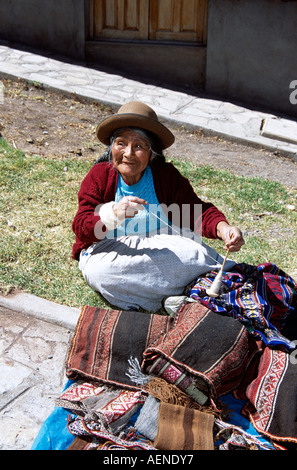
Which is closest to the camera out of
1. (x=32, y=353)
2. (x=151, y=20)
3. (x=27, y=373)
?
(x=27, y=373)

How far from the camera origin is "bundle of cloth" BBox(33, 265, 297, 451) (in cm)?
261

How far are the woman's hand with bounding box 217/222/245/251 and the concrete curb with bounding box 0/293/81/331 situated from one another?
110cm

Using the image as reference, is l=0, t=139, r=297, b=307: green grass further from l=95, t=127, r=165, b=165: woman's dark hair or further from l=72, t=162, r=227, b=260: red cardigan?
l=95, t=127, r=165, b=165: woman's dark hair

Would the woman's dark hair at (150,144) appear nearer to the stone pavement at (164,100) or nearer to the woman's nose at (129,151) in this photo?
the woman's nose at (129,151)

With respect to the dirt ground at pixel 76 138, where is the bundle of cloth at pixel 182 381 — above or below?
above

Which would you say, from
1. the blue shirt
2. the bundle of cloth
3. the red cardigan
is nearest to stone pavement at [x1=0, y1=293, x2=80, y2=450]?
the bundle of cloth

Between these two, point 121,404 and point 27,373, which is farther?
point 27,373

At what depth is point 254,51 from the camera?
25.1 feet

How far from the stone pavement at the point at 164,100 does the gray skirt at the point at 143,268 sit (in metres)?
3.50

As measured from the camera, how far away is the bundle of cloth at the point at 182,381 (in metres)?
2.61

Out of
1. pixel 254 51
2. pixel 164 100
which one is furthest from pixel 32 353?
pixel 254 51

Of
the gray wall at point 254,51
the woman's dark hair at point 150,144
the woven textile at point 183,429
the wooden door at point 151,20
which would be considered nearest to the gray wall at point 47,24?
the wooden door at point 151,20

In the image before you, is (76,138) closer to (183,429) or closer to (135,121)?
(135,121)

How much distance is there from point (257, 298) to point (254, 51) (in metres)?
5.38
